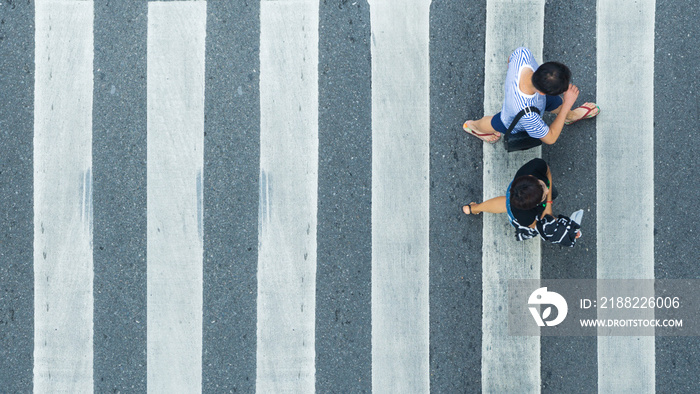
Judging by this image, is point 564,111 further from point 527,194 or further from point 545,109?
point 527,194

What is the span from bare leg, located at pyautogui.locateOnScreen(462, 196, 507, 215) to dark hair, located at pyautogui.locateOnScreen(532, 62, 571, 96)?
1.15 meters

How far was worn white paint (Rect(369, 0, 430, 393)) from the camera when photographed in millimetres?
4668

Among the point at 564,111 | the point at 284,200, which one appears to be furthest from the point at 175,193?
the point at 564,111

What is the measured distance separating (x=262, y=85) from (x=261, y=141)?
51cm

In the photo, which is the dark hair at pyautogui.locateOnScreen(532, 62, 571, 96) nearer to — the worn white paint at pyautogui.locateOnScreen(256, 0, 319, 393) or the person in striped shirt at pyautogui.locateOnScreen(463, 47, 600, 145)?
the person in striped shirt at pyautogui.locateOnScreen(463, 47, 600, 145)

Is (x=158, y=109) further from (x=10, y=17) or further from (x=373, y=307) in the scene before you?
(x=373, y=307)

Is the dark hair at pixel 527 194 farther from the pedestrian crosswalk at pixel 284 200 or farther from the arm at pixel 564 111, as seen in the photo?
the pedestrian crosswalk at pixel 284 200

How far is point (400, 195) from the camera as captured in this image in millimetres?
4703

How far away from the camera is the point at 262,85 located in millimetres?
4703

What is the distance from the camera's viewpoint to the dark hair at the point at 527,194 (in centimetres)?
372

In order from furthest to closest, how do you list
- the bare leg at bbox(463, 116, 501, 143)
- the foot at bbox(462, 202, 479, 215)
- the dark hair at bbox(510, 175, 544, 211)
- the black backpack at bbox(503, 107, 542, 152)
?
the foot at bbox(462, 202, 479, 215), the bare leg at bbox(463, 116, 501, 143), the black backpack at bbox(503, 107, 542, 152), the dark hair at bbox(510, 175, 544, 211)

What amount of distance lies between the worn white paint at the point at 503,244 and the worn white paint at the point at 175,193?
260 cm

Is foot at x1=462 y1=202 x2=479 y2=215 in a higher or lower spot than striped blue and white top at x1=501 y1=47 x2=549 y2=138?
lower

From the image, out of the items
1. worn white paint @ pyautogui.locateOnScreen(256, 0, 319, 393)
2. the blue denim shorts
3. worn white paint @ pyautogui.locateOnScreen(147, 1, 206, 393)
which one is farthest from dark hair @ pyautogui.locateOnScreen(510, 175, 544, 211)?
worn white paint @ pyautogui.locateOnScreen(147, 1, 206, 393)
